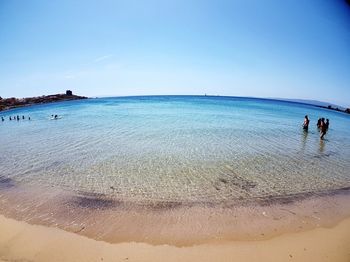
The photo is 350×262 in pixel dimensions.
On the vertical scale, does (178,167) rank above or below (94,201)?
above

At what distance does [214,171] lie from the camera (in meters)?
10.2

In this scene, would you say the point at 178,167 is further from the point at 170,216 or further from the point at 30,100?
the point at 30,100

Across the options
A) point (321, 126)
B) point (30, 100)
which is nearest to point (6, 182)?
point (321, 126)

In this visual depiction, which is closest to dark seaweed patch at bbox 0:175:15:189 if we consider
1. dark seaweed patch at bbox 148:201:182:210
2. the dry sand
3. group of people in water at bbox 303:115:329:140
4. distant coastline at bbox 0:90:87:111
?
the dry sand

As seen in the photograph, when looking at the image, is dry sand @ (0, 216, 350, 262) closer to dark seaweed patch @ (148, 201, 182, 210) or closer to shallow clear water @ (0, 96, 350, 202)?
dark seaweed patch @ (148, 201, 182, 210)

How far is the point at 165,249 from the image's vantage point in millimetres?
5199

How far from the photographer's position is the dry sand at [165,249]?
4.87 metres

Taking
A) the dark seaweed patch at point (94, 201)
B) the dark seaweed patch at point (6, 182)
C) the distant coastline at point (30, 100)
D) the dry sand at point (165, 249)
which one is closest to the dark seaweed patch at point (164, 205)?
the dark seaweed patch at point (94, 201)

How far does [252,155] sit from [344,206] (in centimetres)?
565

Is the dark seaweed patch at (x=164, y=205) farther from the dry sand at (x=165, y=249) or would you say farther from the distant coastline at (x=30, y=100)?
the distant coastline at (x=30, y=100)

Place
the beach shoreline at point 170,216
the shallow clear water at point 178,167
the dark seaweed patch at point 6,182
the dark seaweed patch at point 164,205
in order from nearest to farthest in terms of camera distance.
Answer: the beach shoreline at point 170,216 < the dark seaweed patch at point 164,205 < the shallow clear water at point 178,167 < the dark seaweed patch at point 6,182

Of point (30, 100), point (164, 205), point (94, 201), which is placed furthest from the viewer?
point (30, 100)

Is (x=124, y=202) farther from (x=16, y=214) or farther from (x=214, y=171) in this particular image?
(x=214, y=171)

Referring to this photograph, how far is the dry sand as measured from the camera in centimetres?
487
